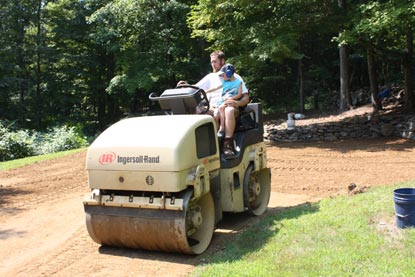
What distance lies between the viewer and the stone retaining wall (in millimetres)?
14664

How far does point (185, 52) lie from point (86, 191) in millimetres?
16601

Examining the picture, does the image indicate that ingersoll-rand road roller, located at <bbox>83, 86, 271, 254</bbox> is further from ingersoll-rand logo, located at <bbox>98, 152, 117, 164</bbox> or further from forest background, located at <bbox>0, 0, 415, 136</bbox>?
forest background, located at <bbox>0, 0, 415, 136</bbox>

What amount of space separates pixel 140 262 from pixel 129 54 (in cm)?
2048

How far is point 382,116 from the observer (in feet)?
50.6

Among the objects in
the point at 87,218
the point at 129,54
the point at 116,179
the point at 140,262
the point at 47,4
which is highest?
the point at 47,4

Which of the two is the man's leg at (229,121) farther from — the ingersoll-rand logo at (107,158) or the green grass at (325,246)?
the ingersoll-rand logo at (107,158)

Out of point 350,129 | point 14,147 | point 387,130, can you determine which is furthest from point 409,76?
point 14,147

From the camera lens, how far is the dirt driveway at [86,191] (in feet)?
15.7

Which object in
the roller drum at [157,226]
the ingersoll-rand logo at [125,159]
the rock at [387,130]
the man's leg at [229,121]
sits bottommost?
the rock at [387,130]

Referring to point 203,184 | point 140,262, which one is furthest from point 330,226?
point 140,262

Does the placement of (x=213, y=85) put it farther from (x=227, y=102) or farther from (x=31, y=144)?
(x=31, y=144)

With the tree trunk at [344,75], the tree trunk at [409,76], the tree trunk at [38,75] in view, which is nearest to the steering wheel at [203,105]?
the tree trunk at [409,76]

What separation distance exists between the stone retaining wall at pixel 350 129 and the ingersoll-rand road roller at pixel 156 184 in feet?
34.8

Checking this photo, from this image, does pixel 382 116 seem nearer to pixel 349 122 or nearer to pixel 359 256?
pixel 349 122
